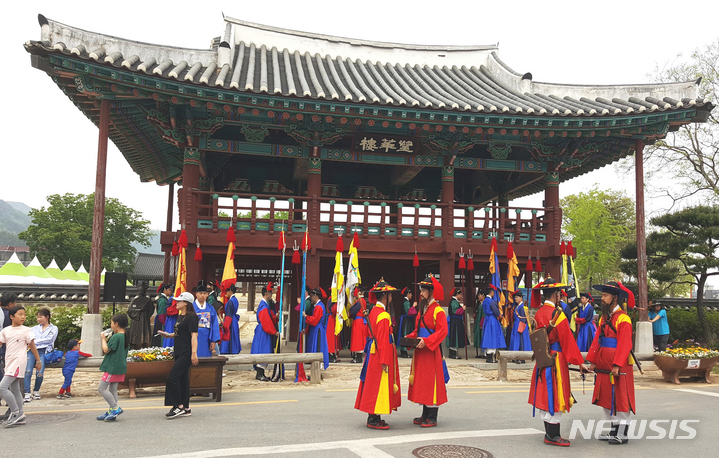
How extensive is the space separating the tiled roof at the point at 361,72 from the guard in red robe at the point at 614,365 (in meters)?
8.31

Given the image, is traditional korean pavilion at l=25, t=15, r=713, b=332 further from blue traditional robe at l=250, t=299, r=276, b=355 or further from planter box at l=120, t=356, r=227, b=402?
planter box at l=120, t=356, r=227, b=402

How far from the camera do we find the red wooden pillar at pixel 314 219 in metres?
14.6

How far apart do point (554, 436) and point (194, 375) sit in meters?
5.58

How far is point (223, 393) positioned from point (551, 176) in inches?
453

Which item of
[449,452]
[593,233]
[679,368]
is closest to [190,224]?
[449,452]

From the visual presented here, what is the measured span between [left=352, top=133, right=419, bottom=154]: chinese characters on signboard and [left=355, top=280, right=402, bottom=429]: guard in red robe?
9.15 meters

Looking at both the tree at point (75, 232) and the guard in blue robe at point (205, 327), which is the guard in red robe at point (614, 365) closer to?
the guard in blue robe at point (205, 327)

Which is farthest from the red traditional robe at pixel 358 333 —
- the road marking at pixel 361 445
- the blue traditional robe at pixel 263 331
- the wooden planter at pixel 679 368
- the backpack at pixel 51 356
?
the road marking at pixel 361 445

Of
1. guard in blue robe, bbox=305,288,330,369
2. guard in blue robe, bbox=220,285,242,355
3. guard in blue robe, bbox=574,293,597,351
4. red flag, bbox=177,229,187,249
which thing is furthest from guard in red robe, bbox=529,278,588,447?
red flag, bbox=177,229,187,249

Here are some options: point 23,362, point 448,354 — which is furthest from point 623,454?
point 448,354

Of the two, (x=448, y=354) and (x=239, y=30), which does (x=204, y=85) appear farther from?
(x=448, y=354)

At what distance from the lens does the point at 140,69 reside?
12.3 m

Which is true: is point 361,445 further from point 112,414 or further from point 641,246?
point 641,246

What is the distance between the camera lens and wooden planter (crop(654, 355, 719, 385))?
39.0 ft
